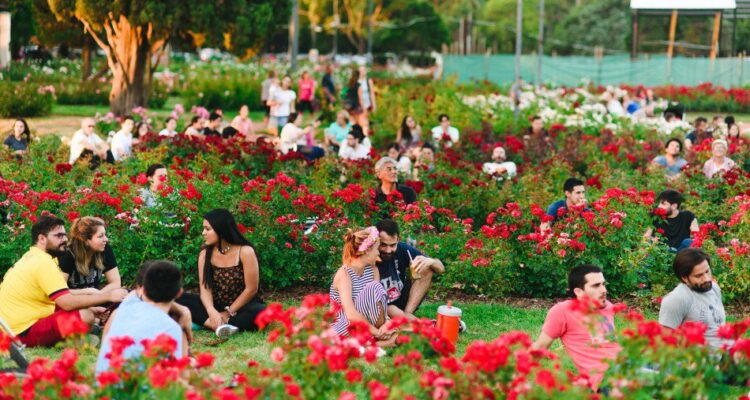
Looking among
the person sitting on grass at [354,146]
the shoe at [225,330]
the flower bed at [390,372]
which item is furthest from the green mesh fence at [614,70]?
the flower bed at [390,372]

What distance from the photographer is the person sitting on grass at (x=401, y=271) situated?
904 cm

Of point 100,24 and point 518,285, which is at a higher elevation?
point 100,24

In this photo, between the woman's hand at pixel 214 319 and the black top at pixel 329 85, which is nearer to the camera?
the woman's hand at pixel 214 319

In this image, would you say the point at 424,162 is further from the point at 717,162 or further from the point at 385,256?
the point at 385,256

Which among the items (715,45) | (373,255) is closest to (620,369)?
(373,255)

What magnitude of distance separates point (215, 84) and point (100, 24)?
5.54 m

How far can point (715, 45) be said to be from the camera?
44.8 metres

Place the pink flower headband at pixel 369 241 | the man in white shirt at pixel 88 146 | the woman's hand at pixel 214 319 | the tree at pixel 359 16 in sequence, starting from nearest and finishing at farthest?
the pink flower headband at pixel 369 241
the woman's hand at pixel 214 319
the man in white shirt at pixel 88 146
the tree at pixel 359 16

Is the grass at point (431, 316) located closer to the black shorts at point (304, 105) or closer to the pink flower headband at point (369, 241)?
the pink flower headband at point (369, 241)

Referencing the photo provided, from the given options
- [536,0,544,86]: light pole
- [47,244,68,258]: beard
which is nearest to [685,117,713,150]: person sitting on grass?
[47,244,68,258]: beard

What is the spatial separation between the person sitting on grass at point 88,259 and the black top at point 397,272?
79.0 inches

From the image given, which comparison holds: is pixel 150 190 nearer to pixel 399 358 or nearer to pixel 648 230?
pixel 648 230

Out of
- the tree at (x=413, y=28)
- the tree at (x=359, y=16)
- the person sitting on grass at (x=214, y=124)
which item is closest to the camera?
the person sitting on grass at (x=214, y=124)

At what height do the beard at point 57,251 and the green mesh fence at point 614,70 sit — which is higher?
the beard at point 57,251
